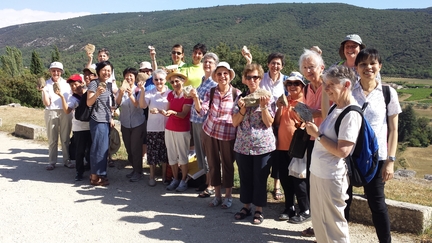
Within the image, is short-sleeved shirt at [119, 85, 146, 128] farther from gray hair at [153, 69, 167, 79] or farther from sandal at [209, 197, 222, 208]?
sandal at [209, 197, 222, 208]

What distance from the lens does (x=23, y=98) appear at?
26.9 m

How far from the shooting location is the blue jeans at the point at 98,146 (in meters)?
Answer: 5.46

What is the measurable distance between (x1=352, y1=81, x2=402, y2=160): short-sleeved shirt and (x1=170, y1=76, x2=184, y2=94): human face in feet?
8.28

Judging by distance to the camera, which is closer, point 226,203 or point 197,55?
point 226,203

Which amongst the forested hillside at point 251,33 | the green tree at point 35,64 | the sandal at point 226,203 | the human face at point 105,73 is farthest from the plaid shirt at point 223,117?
the forested hillside at point 251,33

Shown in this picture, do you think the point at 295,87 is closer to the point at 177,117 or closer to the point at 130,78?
the point at 177,117

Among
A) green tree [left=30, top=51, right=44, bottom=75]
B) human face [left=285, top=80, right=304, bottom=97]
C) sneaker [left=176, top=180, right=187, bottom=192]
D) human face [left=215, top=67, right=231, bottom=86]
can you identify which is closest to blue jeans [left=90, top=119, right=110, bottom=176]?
sneaker [left=176, top=180, right=187, bottom=192]

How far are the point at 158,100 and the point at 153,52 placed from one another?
143cm

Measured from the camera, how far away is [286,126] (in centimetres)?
420

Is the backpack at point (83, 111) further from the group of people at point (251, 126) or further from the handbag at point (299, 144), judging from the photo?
the handbag at point (299, 144)

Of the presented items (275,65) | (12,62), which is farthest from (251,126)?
(12,62)

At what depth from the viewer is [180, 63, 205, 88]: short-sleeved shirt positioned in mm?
5781

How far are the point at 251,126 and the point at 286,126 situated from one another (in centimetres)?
45

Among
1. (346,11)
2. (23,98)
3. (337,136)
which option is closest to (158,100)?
(337,136)
